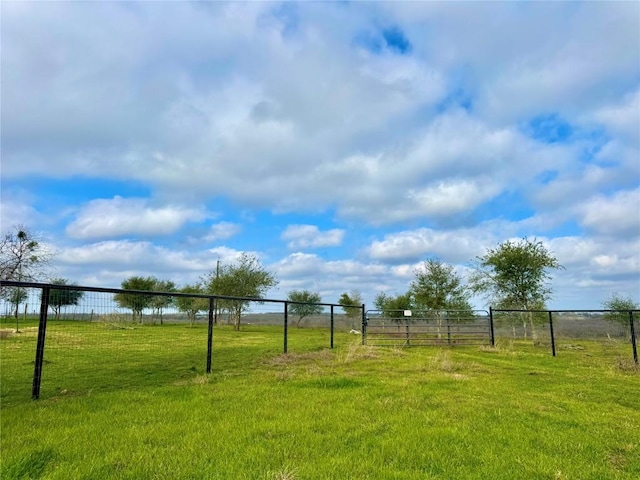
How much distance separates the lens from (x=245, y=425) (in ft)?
14.8

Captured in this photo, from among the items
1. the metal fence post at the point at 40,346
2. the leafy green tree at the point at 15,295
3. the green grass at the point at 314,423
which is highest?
the leafy green tree at the point at 15,295

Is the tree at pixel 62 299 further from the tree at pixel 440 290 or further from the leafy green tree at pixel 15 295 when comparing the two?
the tree at pixel 440 290

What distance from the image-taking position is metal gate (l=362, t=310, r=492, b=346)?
16706mm

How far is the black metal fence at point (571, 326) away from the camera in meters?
13.4

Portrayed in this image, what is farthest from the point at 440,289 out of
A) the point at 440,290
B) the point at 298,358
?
the point at 298,358

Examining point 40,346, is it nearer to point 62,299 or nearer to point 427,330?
point 62,299

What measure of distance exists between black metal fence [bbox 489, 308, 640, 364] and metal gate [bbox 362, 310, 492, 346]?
74 centimetres

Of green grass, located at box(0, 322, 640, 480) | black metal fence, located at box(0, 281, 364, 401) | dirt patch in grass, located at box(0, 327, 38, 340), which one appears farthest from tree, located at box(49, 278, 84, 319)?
dirt patch in grass, located at box(0, 327, 38, 340)

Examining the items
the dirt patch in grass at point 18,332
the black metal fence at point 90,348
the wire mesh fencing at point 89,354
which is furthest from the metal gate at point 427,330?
the dirt patch in grass at point 18,332

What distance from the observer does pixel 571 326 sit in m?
17.6

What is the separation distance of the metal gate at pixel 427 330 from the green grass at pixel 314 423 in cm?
788

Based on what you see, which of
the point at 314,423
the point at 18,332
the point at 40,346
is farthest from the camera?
the point at 18,332

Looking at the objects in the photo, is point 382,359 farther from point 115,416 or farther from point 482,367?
point 115,416

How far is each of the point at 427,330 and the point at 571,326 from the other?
6527 millimetres
